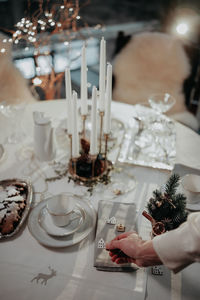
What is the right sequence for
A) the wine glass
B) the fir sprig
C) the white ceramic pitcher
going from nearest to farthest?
1. the fir sprig
2. the white ceramic pitcher
3. the wine glass

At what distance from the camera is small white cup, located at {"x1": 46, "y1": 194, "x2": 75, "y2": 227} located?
111 cm

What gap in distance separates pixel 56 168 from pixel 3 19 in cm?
359

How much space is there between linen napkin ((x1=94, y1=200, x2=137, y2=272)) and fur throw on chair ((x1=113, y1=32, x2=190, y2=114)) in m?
1.48

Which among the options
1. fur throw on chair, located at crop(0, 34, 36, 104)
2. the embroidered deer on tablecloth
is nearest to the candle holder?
the embroidered deer on tablecloth

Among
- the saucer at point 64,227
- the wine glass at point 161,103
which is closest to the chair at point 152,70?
the wine glass at point 161,103

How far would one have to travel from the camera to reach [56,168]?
1.46 metres

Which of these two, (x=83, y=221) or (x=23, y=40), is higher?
(x=23, y=40)

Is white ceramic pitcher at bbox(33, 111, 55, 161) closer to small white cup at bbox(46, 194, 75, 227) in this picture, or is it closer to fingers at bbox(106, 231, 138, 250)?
small white cup at bbox(46, 194, 75, 227)

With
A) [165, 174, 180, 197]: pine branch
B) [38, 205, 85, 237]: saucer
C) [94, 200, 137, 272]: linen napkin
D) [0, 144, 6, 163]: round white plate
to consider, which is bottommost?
[94, 200, 137, 272]: linen napkin

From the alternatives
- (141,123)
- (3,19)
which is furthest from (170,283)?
(3,19)

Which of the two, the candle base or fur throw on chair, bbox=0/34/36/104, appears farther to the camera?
fur throw on chair, bbox=0/34/36/104

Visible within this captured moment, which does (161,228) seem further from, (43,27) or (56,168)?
(43,27)

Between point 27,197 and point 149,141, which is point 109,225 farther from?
point 149,141

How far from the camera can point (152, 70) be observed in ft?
8.23
